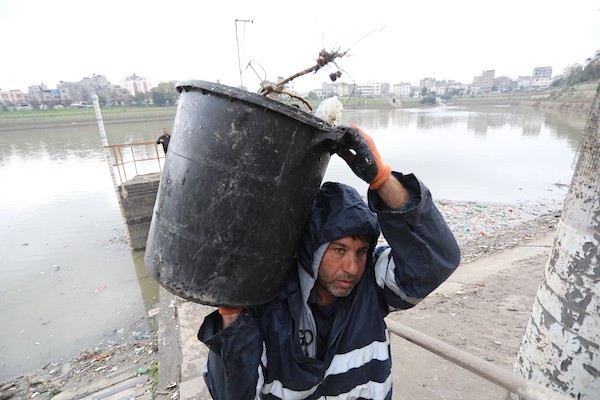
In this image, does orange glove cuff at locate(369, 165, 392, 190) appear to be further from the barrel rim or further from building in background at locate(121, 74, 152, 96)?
building in background at locate(121, 74, 152, 96)

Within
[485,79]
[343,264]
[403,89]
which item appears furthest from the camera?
[485,79]

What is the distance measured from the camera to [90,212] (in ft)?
41.2

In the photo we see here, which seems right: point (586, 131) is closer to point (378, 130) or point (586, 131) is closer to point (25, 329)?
point (25, 329)

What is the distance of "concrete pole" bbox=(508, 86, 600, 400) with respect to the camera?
1381 millimetres

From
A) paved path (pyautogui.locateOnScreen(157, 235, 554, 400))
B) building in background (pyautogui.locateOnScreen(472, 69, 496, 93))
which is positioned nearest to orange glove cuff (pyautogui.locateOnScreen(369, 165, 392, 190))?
paved path (pyautogui.locateOnScreen(157, 235, 554, 400))

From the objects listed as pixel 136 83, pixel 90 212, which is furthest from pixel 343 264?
pixel 136 83

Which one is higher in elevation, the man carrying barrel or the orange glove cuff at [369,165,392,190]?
the orange glove cuff at [369,165,392,190]

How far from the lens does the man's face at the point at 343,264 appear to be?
1299 millimetres

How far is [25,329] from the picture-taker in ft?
21.5

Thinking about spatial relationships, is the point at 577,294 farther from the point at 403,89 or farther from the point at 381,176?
the point at 403,89

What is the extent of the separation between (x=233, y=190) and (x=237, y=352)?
1.92 feet

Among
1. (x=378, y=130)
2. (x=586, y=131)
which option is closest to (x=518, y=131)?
(x=378, y=130)

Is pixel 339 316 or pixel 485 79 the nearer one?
pixel 339 316

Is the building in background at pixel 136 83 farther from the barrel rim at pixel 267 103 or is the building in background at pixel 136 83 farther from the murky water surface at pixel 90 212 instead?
the barrel rim at pixel 267 103
